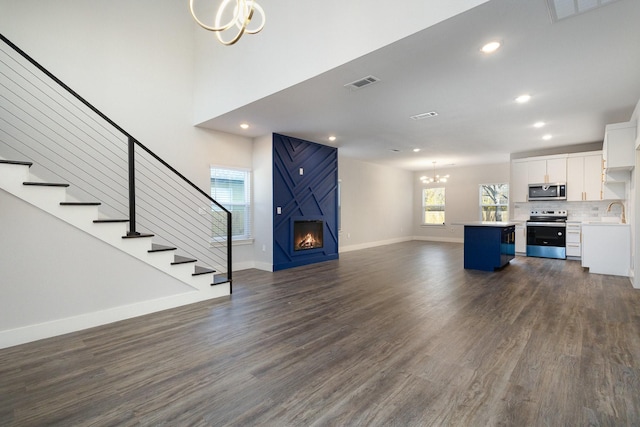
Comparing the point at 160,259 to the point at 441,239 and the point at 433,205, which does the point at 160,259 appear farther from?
the point at 433,205

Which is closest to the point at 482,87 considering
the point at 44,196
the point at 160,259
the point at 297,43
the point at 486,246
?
the point at 297,43

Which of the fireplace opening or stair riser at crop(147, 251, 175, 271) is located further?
the fireplace opening

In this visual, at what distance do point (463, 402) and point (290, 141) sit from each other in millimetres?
5571

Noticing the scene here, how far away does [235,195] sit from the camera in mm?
6223

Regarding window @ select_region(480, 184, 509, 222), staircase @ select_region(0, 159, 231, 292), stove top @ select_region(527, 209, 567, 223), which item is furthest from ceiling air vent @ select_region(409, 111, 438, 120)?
window @ select_region(480, 184, 509, 222)

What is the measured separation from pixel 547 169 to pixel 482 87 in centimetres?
501

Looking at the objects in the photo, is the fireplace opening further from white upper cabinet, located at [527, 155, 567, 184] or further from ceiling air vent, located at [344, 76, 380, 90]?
white upper cabinet, located at [527, 155, 567, 184]

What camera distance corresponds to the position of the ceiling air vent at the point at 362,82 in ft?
12.0

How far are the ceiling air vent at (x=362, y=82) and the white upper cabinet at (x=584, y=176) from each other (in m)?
6.34

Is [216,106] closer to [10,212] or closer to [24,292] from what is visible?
[10,212]

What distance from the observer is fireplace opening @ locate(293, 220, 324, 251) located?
6.62 metres

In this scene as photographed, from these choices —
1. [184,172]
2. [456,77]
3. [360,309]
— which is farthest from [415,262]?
[184,172]

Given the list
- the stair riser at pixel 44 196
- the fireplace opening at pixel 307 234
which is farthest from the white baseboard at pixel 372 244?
the stair riser at pixel 44 196

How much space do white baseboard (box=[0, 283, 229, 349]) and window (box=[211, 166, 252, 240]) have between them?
193 centimetres
